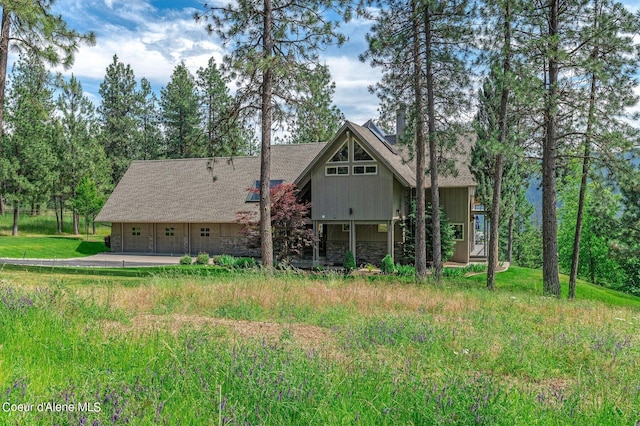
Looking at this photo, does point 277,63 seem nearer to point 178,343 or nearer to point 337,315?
point 337,315

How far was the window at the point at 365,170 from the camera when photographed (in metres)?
26.1

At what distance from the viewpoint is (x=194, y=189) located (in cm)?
3434

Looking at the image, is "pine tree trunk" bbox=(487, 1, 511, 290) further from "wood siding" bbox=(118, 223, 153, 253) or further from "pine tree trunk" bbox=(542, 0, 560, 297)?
"wood siding" bbox=(118, 223, 153, 253)

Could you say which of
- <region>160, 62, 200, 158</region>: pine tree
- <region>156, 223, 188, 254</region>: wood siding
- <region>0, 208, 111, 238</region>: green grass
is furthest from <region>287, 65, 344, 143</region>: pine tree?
<region>160, 62, 200, 158</region>: pine tree

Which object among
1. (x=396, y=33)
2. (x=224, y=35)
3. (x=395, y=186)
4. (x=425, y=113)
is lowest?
(x=395, y=186)

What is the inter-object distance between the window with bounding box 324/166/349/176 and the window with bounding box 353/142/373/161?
83cm

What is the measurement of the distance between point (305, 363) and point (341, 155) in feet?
75.3

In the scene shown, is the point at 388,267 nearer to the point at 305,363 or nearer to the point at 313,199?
the point at 313,199

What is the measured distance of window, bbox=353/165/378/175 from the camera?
2606cm

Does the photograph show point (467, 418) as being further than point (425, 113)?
No

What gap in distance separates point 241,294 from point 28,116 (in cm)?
3992

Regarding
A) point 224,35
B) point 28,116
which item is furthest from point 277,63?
point 28,116

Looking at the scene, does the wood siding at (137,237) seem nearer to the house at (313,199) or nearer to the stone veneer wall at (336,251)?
the house at (313,199)

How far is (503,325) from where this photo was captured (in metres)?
7.11
